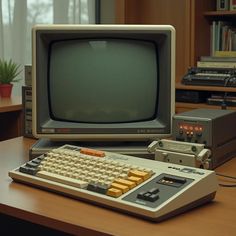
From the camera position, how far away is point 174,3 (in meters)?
3.65

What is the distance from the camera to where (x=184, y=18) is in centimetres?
359

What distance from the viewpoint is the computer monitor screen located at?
1.53 m

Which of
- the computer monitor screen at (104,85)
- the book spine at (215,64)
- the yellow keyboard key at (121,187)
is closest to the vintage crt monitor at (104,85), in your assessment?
the computer monitor screen at (104,85)

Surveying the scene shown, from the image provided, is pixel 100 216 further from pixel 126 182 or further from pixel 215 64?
pixel 215 64

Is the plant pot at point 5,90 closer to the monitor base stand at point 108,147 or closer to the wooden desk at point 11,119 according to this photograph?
the wooden desk at point 11,119

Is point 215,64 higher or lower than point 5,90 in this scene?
higher

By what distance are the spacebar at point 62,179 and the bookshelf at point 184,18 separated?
206 cm

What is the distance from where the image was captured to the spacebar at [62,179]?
46.4 inches

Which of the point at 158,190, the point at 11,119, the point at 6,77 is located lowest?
the point at 11,119

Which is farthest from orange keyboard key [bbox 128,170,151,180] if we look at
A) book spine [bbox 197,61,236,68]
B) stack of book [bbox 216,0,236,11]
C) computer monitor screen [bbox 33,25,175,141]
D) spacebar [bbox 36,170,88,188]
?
stack of book [bbox 216,0,236,11]

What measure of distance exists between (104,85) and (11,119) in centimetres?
151

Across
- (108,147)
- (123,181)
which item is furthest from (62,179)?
(108,147)

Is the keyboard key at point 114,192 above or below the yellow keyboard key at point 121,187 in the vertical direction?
below

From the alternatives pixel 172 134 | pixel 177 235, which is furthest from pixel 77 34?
pixel 177 235
